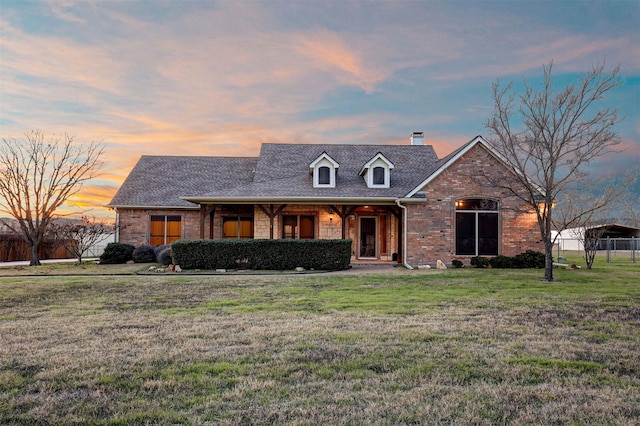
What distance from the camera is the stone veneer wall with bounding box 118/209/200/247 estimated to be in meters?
23.3

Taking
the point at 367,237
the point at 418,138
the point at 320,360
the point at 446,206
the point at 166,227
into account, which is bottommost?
the point at 320,360

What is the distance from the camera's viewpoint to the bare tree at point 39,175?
2105 cm

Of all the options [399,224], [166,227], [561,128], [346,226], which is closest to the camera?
[561,128]

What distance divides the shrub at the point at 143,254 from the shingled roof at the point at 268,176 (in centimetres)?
299

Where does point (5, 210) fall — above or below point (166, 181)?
below

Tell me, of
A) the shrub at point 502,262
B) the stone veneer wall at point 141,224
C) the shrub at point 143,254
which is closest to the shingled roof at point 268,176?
the stone veneer wall at point 141,224

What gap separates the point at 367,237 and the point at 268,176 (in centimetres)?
596

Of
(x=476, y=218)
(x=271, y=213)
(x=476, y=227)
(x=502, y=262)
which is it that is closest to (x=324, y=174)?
(x=271, y=213)

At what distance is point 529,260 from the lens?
60.5 feet

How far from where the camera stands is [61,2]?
14.2 m

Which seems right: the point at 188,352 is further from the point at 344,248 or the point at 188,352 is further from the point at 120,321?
the point at 344,248

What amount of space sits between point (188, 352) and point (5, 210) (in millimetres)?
21005

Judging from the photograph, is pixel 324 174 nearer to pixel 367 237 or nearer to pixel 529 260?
pixel 367 237

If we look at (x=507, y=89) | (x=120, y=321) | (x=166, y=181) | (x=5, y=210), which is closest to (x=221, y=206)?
(x=166, y=181)
